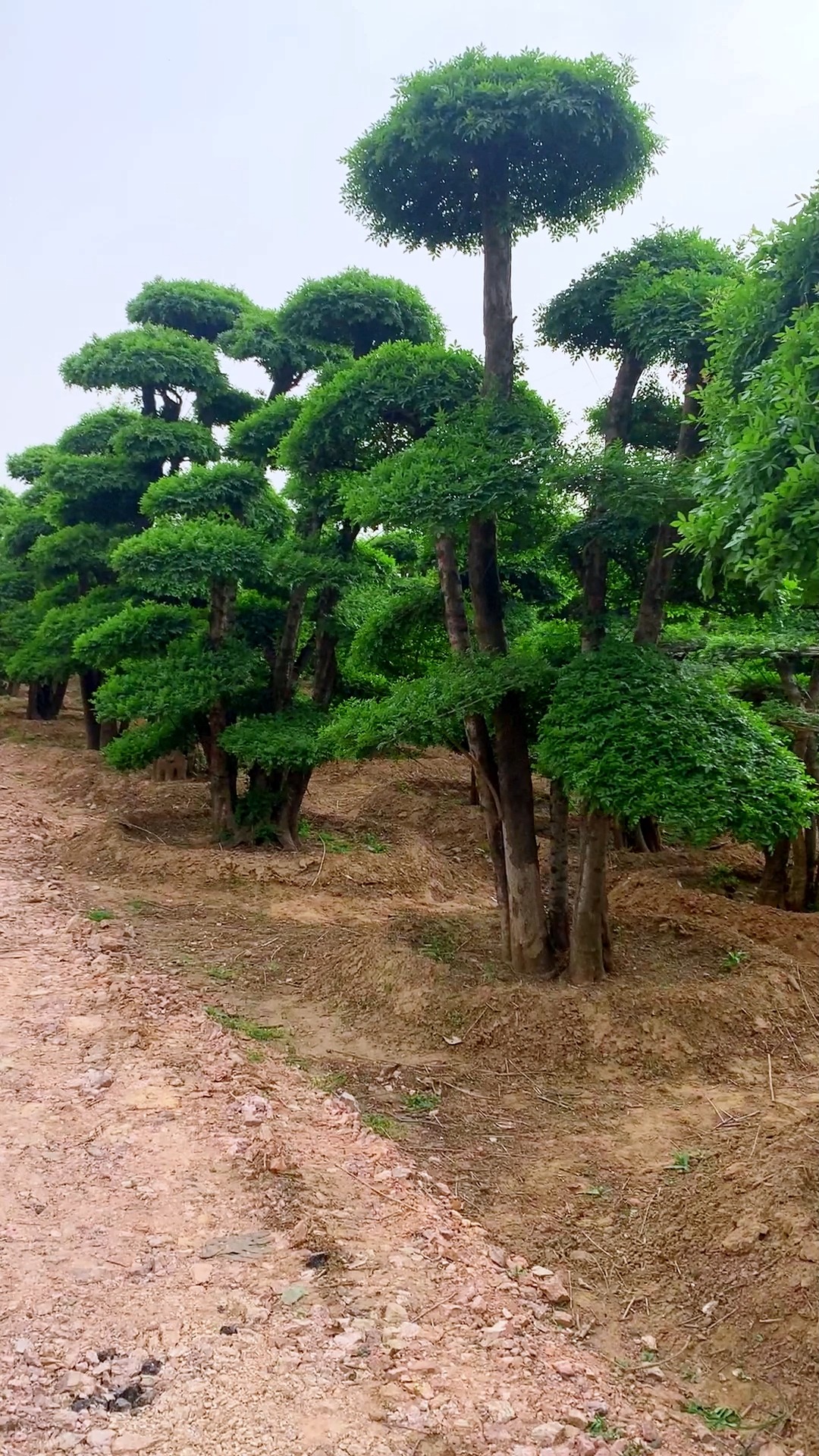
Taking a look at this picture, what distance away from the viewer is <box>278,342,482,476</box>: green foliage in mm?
5902

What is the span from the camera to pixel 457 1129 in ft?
15.5

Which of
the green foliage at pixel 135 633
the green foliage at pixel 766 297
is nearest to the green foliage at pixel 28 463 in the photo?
the green foliage at pixel 135 633

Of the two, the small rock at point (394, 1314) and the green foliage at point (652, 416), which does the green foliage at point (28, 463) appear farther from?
the small rock at point (394, 1314)

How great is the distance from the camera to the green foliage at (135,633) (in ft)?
32.8

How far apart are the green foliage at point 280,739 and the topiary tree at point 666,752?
154 inches

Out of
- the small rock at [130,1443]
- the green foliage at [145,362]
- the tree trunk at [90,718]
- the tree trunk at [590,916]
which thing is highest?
the green foliage at [145,362]

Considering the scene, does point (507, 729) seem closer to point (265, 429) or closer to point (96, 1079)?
point (96, 1079)

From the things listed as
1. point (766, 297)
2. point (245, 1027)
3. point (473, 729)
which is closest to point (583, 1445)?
point (245, 1027)

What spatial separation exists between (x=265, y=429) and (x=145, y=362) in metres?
2.18

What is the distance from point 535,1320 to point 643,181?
21.2ft

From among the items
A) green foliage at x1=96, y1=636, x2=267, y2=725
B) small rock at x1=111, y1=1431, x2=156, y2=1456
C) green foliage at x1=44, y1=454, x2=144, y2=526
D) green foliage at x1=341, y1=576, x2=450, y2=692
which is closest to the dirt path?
small rock at x1=111, y1=1431, x2=156, y2=1456

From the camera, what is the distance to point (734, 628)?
7.04 metres

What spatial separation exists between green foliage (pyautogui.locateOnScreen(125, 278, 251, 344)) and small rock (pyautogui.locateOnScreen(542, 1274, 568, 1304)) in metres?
11.6

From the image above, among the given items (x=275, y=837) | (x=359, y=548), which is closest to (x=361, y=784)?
(x=275, y=837)
